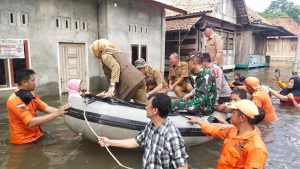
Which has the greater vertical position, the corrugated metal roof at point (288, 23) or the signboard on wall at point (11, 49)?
the corrugated metal roof at point (288, 23)

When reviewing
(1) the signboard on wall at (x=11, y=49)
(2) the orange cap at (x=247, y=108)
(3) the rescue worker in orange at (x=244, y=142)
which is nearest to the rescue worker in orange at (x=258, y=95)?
(3) the rescue worker in orange at (x=244, y=142)

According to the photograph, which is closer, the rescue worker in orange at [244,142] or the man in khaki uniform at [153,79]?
the rescue worker in orange at [244,142]

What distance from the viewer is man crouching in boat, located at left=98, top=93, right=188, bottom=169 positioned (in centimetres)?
Result: 247

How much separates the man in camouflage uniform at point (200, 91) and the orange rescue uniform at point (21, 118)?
2427 mm

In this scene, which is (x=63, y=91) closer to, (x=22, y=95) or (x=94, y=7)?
(x=94, y=7)

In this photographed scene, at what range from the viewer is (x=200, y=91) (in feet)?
14.4

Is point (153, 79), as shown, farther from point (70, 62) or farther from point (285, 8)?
point (285, 8)

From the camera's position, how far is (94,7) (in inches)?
409

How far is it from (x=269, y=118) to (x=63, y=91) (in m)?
6.98

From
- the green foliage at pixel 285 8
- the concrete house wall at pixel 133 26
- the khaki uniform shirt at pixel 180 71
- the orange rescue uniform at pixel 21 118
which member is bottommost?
the orange rescue uniform at pixel 21 118

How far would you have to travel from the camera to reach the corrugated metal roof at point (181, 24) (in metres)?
14.7

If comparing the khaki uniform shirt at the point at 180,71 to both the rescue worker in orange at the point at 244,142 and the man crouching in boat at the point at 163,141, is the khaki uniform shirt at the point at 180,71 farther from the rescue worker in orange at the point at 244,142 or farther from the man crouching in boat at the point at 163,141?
the man crouching in boat at the point at 163,141

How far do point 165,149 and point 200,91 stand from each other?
2085 millimetres

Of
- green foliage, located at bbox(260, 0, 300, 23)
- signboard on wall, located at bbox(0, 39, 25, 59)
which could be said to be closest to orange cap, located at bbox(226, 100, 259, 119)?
signboard on wall, located at bbox(0, 39, 25, 59)
